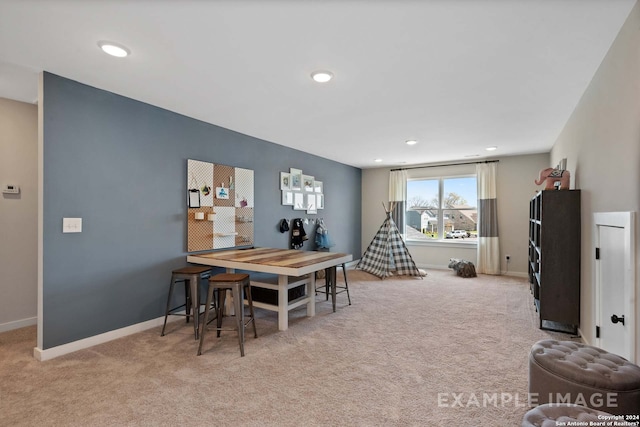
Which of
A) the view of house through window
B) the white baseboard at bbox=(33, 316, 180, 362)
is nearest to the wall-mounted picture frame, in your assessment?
the white baseboard at bbox=(33, 316, 180, 362)

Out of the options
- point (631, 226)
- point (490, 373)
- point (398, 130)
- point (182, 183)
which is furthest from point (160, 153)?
point (631, 226)

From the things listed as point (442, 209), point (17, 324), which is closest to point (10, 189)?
point (17, 324)

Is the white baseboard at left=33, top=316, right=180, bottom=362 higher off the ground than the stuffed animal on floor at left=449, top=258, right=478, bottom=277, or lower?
lower

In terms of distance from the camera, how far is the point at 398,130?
4.24 m

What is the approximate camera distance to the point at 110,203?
2.95m

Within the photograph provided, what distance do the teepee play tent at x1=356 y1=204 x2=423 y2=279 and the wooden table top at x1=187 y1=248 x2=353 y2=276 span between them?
241 cm

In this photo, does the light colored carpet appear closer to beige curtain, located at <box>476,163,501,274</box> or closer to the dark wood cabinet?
the dark wood cabinet

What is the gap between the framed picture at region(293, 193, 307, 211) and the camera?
549 centimetres

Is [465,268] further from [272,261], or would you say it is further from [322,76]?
[322,76]

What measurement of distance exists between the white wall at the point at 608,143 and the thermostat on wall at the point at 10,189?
5.17 meters

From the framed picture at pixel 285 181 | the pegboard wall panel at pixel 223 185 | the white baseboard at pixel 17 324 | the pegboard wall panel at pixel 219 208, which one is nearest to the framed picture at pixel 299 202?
the framed picture at pixel 285 181

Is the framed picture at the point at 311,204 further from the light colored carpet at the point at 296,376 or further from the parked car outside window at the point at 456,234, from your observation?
the parked car outside window at the point at 456,234

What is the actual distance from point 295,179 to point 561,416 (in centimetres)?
464

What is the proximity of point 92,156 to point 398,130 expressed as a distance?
349 cm
